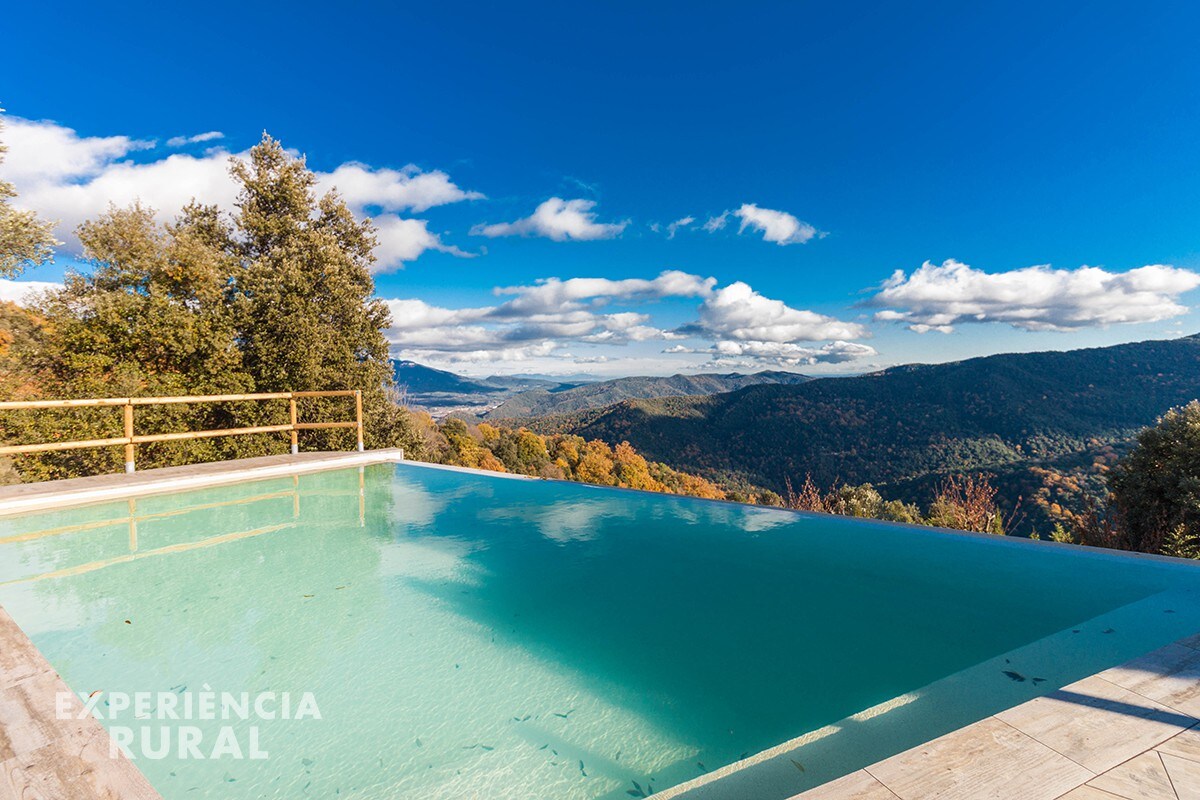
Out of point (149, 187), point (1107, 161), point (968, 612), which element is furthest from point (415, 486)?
point (1107, 161)

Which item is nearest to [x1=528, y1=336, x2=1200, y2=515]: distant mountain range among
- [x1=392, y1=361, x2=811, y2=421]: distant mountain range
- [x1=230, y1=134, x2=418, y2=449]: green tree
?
[x1=230, y1=134, x2=418, y2=449]: green tree

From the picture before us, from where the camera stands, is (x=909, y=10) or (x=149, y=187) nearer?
(x=149, y=187)

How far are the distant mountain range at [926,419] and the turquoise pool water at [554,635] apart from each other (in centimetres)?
2616

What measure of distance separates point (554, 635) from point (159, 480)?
16.5 ft

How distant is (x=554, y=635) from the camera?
2.53 m

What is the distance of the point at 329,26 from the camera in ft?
31.0

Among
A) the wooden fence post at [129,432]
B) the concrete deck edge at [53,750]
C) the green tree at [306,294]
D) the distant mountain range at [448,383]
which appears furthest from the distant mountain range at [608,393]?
the concrete deck edge at [53,750]

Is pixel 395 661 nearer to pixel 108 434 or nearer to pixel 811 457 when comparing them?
pixel 108 434

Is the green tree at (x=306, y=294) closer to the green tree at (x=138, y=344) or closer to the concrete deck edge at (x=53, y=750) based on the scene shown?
the green tree at (x=138, y=344)

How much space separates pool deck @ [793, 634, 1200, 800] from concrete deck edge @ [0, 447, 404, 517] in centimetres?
634

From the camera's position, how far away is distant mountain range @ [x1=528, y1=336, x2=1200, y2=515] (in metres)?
33.1

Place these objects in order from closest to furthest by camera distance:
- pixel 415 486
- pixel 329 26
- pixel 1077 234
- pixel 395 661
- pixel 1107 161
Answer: pixel 395 661
pixel 415 486
pixel 329 26
pixel 1107 161
pixel 1077 234

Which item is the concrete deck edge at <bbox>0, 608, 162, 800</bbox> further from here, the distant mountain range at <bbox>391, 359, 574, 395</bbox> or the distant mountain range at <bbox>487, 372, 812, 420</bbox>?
the distant mountain range at <bbox>391, 359, 574, 395</bbox>

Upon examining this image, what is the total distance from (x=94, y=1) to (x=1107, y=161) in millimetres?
22168
